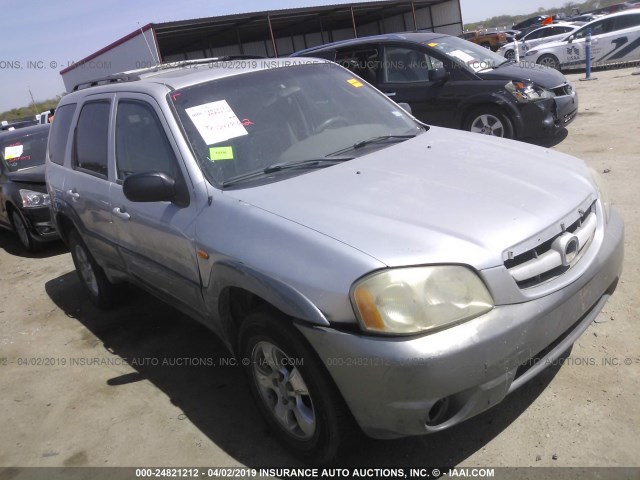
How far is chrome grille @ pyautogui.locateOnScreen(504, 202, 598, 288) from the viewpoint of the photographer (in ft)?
7.57

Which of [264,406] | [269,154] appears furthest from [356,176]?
[264,406]

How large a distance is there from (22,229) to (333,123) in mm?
5714

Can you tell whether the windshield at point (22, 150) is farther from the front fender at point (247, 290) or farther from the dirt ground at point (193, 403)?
the front fender at point (247, 290)

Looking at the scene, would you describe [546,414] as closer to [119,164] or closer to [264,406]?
[264,406]

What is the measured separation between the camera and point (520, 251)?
2.30m

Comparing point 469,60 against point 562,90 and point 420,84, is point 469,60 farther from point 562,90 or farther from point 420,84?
point 562,90

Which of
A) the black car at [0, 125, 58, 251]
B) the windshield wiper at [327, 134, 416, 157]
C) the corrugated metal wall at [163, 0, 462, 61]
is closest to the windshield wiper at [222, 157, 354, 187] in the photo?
the windshield wiper at [327, 134, 416, 157]

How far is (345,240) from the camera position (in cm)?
228

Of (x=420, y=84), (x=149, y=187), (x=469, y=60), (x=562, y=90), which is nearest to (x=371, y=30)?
(x=469, y=60)

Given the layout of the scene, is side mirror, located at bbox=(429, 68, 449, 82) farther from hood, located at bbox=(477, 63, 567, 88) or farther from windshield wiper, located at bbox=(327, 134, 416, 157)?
windshield wiper, located at bbox=(327, 134, 416, 157)

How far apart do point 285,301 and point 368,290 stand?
39 centimetres

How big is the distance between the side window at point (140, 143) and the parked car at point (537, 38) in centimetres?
1841

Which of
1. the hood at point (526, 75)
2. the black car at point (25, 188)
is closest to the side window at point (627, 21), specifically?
the hood at point (526, 75)

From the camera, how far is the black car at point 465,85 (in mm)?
7574
